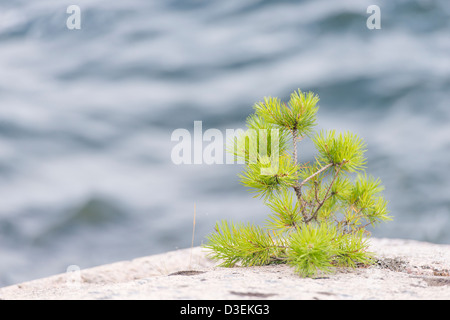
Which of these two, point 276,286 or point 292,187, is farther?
point 292,187

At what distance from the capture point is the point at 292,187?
2.85 m

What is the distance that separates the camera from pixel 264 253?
2.84 metres

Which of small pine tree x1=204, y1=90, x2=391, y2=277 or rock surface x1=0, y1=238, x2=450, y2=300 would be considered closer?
rock surface x1=0, y1=238, x2=450, y2=300

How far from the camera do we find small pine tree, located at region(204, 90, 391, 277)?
273 cm

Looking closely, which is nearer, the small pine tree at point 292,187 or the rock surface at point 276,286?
the rock surface at point 276,286

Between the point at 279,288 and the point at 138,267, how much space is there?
2828mm

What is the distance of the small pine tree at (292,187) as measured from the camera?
8.95 ft

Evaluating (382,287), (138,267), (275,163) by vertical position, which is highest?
(275,163)
